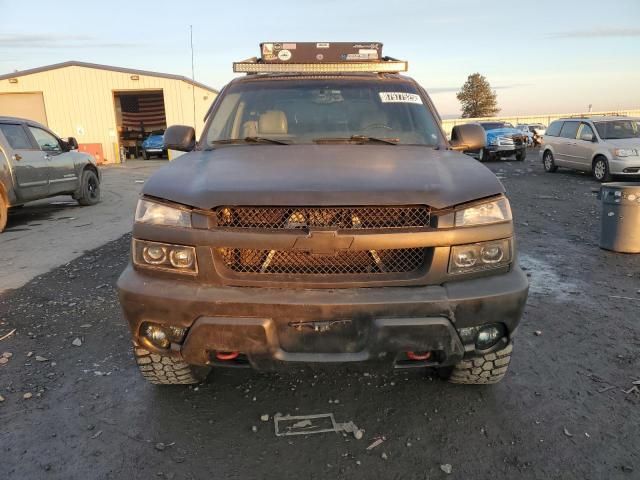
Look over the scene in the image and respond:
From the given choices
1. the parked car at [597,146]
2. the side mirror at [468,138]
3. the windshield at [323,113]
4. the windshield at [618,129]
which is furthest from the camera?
the windshield at [618,129]

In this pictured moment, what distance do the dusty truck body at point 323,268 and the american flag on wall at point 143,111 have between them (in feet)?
104

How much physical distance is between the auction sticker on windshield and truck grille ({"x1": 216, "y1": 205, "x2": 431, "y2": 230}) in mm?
1681

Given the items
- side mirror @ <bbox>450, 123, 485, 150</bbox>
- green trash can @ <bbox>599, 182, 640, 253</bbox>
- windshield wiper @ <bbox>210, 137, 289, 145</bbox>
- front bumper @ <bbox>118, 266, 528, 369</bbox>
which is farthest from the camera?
green trash can @ <bbox>599, 182, 640, 253</bbox>

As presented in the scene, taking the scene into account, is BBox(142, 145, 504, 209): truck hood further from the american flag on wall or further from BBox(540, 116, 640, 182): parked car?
the american flag on wall

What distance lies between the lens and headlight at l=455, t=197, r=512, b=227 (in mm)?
2293

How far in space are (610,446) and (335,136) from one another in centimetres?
244

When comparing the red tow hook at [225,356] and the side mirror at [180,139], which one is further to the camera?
the side mirror at [180,139]

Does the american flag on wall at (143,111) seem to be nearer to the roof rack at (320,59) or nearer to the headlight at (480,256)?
the roof rack at (320,59)

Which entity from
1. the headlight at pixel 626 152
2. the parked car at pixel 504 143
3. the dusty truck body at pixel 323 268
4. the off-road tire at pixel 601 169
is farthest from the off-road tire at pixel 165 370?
the parked car at pixel 504 143

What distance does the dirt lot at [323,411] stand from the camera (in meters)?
2.28

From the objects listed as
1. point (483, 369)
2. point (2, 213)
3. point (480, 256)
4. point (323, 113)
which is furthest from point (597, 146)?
point (2, 213)

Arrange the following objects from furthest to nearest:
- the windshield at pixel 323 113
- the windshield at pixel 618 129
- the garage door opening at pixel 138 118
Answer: the garage door opening at pixel 138 118
the windshield at pixel 618 129
the windshield at pixel 323 113

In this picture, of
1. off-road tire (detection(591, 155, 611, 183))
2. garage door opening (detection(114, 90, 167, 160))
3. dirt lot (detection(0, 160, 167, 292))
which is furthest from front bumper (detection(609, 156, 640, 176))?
garage door opening (detection(114, 90, 167, 160))

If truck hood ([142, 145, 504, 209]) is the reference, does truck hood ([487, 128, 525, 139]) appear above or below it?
below
